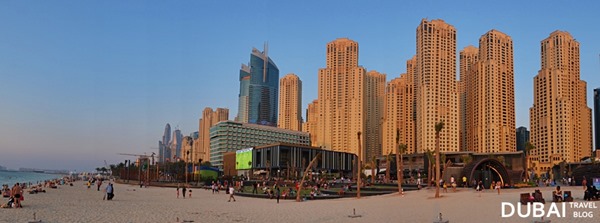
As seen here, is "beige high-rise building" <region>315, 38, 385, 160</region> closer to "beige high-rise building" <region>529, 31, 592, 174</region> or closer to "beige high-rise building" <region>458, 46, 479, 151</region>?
"beige high-rise building" <region>458, 46, 479, 151</region>

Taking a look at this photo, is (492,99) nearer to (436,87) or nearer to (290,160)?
(436,87)

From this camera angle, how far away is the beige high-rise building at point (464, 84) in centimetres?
16625

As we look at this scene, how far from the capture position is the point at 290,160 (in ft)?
464

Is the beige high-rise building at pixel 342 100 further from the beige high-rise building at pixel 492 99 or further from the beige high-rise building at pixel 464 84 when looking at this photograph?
the beige high-rise building at pixel 492 99

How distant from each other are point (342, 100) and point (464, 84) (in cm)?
4337

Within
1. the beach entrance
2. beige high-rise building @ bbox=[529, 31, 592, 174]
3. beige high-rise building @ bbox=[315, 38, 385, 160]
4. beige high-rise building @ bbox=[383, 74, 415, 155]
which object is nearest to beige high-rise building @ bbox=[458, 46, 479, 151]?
beige high-rise building @ bbox=[383, 74, 415, 155]

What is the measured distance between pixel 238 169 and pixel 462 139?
7243 cm

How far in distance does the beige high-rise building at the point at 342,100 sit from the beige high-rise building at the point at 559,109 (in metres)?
57.5

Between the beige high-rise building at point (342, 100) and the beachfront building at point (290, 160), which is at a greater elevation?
the beige high-rise building at point (342, 100)

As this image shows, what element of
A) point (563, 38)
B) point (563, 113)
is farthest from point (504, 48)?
point (563, 113)

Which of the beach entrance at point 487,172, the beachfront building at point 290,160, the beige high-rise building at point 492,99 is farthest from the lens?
the beige high-rise building at point 492,99

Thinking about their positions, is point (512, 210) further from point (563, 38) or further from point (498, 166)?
point (563, 38)

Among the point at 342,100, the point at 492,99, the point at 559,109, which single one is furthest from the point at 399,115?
the point at 559,109

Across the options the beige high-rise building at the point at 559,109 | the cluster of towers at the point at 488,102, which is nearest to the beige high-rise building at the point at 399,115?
the cluster of towers at the point at 488,102
